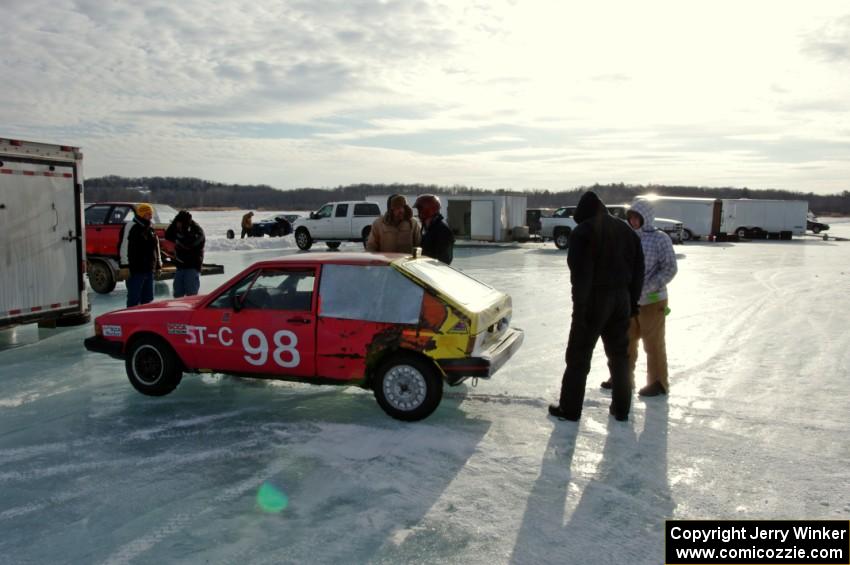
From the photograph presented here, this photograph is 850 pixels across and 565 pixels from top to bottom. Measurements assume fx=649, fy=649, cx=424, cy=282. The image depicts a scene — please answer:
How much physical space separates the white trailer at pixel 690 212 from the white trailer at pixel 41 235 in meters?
29.3

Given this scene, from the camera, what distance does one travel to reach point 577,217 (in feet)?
17.2

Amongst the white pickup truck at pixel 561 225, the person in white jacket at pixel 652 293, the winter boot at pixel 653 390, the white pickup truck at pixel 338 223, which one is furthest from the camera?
the white pickup truck at pixel 561 225

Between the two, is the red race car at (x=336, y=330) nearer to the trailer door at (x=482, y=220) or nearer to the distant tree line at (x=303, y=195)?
the trailer door at (x=482, y=220)

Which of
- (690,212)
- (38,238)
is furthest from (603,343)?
(690,212)

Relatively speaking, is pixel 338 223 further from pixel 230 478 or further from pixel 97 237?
pixel 230 478

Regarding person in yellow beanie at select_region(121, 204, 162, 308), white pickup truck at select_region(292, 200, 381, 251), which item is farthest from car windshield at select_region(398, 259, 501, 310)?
white pickup truck at select_region(292, 200, 381, 251)

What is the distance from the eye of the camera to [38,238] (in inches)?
343

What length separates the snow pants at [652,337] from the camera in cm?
621

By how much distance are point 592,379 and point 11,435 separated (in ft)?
17.7

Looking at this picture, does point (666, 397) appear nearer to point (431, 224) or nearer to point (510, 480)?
point (510, 480)

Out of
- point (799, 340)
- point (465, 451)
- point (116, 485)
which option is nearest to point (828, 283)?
point (799, 340)

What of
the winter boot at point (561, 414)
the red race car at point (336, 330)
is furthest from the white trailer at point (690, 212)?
the winter boot at point (561, 414)

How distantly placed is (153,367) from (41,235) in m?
3.85

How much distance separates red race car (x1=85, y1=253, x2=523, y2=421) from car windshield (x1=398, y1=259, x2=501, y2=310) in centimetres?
2
